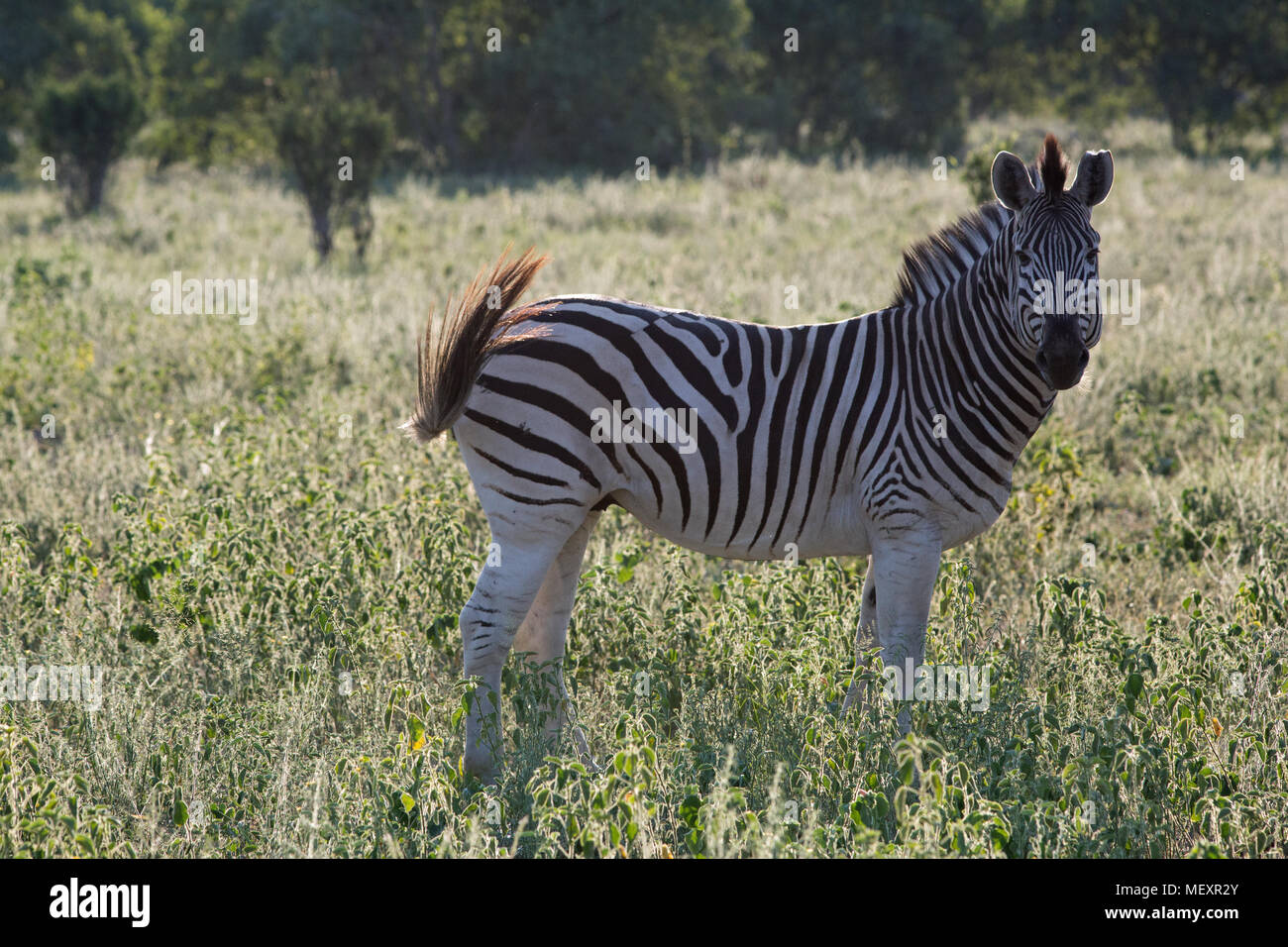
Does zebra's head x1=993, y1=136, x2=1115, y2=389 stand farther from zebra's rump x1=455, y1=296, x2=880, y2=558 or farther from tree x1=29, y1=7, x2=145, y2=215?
tree x1=29, y1=7, x2=145, y2=215

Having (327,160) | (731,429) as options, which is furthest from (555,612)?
(327,160)

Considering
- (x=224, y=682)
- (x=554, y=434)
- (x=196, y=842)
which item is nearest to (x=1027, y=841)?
(x=554, y=434)

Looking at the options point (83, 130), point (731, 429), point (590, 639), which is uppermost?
point (83, 130)

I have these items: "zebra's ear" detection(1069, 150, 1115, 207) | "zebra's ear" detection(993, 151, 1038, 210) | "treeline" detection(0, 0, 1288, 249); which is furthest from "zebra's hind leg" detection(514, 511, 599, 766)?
"treeline" detection(0, 0, 1288, 249)

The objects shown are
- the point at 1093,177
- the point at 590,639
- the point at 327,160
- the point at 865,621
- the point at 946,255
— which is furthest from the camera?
the point at 327,160

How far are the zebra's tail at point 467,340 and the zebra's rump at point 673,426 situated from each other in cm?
5

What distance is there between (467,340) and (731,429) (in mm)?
990

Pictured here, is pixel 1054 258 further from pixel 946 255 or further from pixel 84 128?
pixel 84 128

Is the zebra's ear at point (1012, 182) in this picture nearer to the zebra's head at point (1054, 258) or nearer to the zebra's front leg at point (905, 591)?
the zebra's head at point (1054, 258)

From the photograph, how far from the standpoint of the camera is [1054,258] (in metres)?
3.56

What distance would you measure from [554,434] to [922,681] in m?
1.56

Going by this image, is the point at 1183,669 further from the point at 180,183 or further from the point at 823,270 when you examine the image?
the point at 180,183

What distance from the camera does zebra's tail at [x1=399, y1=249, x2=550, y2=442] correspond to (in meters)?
3.88
